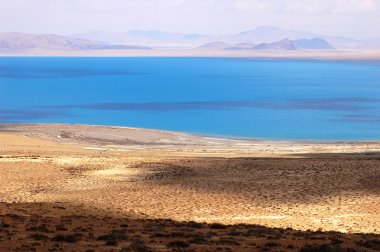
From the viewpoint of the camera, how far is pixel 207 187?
2411cm

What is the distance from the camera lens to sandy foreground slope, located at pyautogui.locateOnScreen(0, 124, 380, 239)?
19.6 meters

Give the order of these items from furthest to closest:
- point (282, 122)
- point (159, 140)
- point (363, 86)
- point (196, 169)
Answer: point (363, 86), point (282, 122), point (159, 140), point (196, 169)

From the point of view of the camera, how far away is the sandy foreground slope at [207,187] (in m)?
19.6

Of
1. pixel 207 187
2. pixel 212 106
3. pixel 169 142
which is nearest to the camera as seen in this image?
pixel 207 187

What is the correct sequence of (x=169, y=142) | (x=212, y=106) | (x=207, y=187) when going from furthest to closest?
(x=212, y=106) < (x=169, y=142) < (x=207, y=187)

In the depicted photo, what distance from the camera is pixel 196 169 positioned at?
28094 millimetres

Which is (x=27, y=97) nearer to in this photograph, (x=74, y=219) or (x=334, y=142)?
(x=334, y=142)

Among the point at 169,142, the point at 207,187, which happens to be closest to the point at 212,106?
the point at 169,142

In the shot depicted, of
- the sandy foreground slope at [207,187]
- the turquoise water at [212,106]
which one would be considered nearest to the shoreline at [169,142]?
the turquoise water at [212,106]

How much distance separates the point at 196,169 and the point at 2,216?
12.3 metres

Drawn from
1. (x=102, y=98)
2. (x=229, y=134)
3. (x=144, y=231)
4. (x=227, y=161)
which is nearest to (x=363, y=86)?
(x=102, y=98)

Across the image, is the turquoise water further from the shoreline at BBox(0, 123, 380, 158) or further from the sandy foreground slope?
the sandy foreground slope

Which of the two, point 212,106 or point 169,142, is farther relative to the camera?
point 212,106

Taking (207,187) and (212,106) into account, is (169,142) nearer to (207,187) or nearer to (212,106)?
(207,187)
